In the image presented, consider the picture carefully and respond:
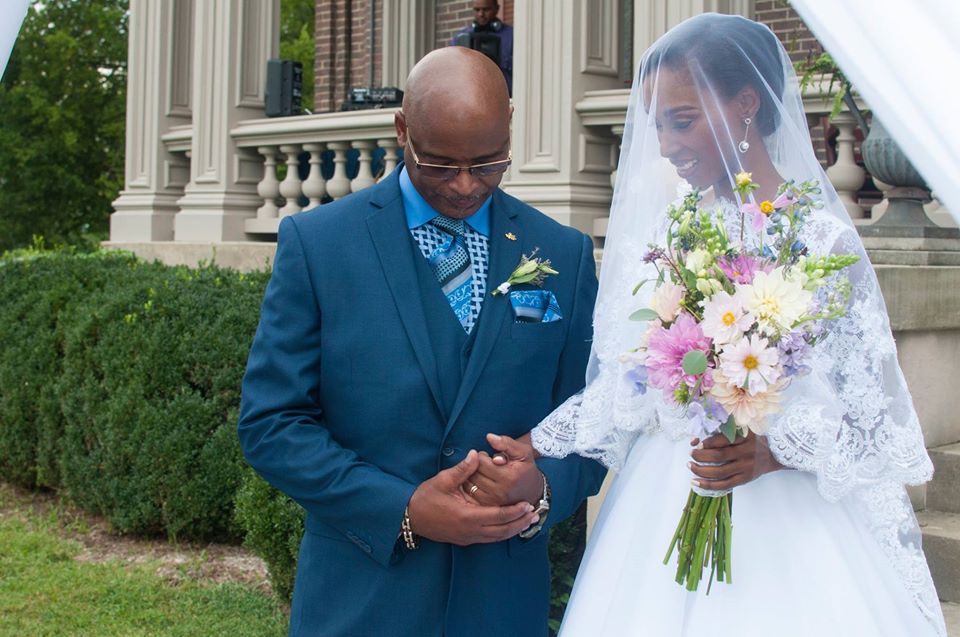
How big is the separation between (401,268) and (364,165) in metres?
6.50

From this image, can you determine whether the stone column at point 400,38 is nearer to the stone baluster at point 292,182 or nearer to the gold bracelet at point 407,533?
the stone baluster at point 292,182

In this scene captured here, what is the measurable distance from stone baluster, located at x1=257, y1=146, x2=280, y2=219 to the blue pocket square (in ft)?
24.2

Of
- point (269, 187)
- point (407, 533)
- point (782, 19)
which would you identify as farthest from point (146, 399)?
point (782, 19)

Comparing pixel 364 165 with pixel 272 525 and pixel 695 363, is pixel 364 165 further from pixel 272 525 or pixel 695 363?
pixel 695 363

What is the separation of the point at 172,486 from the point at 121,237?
5.02 m

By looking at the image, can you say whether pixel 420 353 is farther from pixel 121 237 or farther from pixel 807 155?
pixel 121 237

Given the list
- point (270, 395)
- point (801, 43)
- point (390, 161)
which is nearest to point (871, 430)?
point (270, 395)

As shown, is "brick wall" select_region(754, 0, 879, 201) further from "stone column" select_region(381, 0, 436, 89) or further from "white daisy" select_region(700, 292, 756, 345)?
"white daisy" select_region(700, 292, 756, 345)

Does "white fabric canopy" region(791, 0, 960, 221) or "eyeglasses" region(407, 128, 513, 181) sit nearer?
"white fabric canopy" region(791, 0, 960, 221)

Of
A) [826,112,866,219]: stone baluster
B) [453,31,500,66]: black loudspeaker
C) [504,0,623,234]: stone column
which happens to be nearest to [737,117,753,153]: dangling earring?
[826,112,866,219]: stone baluster

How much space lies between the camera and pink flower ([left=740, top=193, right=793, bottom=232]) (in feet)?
8.09

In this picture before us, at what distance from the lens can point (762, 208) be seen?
246 centimetres

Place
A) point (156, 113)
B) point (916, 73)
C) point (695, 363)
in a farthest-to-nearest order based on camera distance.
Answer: point (156, 113) < point (695, 363) < point (916, 73)

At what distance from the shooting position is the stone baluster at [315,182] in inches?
376
